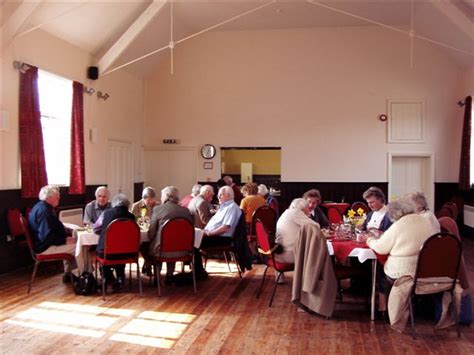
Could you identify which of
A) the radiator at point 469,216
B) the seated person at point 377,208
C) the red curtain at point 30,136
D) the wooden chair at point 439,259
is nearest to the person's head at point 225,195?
the seated person at point 377,208

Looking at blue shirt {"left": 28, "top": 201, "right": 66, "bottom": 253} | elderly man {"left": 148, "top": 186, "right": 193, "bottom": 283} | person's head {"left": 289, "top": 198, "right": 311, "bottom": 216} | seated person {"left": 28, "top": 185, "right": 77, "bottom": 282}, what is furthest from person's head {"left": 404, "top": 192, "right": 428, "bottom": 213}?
blue shirt {"left": 28, "top": 201, "right": 66, "bottom": 253}

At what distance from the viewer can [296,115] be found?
11625mm

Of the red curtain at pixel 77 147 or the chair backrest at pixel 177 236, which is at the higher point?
the red curtain at pixel 77 147

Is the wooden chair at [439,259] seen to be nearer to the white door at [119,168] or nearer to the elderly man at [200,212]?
the elderly man at [200,212]

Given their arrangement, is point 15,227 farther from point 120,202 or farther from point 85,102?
point 85,102

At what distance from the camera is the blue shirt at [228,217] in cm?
588

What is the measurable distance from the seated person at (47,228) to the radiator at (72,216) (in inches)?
106

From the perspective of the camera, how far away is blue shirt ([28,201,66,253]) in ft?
17.0

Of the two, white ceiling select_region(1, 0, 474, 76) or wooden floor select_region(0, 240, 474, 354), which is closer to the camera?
wooden floor select_region(0, 240, 474, 354)

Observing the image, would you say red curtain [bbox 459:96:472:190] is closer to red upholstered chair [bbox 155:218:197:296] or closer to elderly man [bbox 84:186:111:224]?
red upholstered chair [bbox 155:218:197:296]

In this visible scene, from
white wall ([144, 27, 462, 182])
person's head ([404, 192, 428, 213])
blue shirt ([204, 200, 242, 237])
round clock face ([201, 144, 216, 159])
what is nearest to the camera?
person's head ([404, 192, 428, 213])

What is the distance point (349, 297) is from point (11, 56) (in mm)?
5676

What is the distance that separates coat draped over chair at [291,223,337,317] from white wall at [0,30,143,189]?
4.52 metres

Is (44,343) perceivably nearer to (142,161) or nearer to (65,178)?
(65,178)
